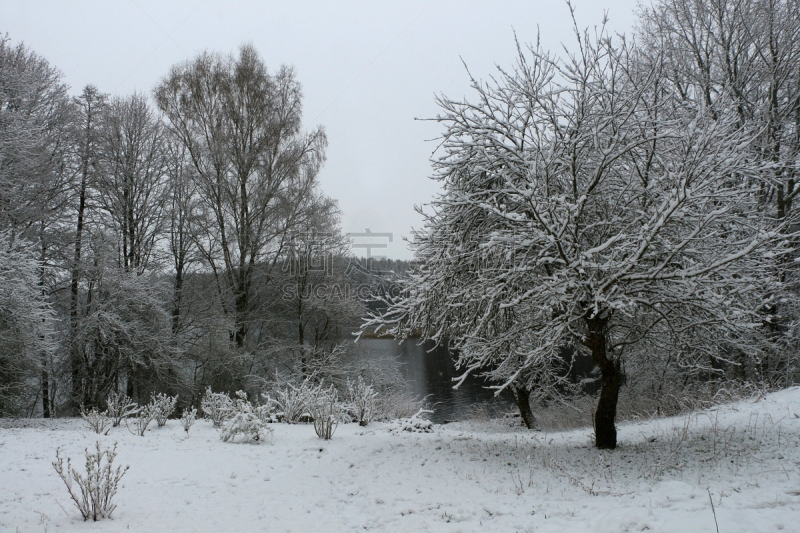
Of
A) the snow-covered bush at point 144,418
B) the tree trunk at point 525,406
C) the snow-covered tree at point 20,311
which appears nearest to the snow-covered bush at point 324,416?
the snow-covered bush at point 144,418

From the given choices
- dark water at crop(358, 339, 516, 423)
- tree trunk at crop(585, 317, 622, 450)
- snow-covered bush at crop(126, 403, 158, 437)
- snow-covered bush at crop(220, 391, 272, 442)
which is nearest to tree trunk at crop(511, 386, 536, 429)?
dark water at crop(358, 339, 516, 423)

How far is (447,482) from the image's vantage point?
5.22 meters

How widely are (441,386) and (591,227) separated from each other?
18.3 meters

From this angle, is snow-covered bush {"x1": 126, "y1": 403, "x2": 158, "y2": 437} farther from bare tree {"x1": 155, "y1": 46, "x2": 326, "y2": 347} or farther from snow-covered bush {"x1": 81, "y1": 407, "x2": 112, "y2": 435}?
bare tree {"x1": 155, "y1": 46, "x2": 326, "y2": 347}

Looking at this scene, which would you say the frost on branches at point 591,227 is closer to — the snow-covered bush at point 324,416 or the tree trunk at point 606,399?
the tree trunk at point 606,399

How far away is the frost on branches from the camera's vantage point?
4789 millimetres

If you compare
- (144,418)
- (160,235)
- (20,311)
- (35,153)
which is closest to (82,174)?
(35,153)

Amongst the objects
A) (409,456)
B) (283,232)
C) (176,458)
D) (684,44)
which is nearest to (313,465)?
(409,456)

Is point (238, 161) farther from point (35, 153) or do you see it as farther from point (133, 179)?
point (35, 153)

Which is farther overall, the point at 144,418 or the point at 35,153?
the point at 35,153

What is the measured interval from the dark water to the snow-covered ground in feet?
17.1

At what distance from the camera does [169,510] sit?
435cm

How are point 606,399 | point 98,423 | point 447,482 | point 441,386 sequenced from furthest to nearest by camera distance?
point 441,386 < point 98,423 < point 606,399 < point 447,482

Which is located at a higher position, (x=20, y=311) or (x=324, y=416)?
(x=20, y=311)
